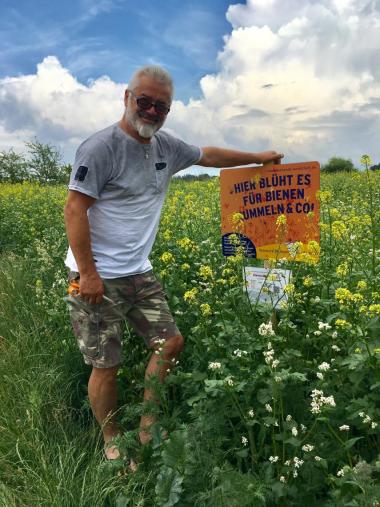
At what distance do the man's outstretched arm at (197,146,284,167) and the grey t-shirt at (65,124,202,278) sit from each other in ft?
1.75

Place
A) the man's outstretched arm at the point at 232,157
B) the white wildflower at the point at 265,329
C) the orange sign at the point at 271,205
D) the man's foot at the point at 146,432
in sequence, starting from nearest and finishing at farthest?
the white wildflower at the point at 265,329
the man's foot at the point at 146,432
the orange sign at the point at 271,205
the man's outstretched arm at the point at 232,157

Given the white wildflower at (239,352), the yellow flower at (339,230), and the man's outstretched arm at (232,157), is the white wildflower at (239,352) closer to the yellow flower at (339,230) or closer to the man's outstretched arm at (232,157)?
the yellow flower at (339,230)

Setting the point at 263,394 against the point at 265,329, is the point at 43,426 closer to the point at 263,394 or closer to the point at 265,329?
the point at 263,394

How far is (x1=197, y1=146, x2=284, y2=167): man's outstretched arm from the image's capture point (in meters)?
3.97

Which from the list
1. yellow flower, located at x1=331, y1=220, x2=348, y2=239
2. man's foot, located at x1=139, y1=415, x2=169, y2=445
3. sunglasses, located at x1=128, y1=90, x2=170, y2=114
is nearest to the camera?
man's foot, located at x1=139, y1=415, x2=169, y2=445

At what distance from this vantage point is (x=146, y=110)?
3.18m

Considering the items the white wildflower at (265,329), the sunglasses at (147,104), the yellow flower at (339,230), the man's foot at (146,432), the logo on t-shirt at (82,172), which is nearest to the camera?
the white wildflower at (265,329)

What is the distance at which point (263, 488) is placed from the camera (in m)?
2.21

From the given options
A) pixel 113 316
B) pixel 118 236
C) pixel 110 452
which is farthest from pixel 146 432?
pixel 118 236

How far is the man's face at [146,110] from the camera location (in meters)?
3.19

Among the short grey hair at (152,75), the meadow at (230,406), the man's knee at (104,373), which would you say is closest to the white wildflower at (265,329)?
the meadow at (230,406)

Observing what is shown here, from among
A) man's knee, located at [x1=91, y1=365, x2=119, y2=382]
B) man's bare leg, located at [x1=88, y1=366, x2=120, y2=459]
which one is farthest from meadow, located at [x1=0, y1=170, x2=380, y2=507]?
man's knee, located at [x1=91, y1=365, x2=119, y2=382]

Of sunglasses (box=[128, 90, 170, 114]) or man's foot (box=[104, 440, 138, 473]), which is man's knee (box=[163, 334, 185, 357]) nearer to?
man's foot (box=[104, 440, 138, 473])

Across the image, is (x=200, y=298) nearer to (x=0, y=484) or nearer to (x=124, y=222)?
(x=124, y=222)
